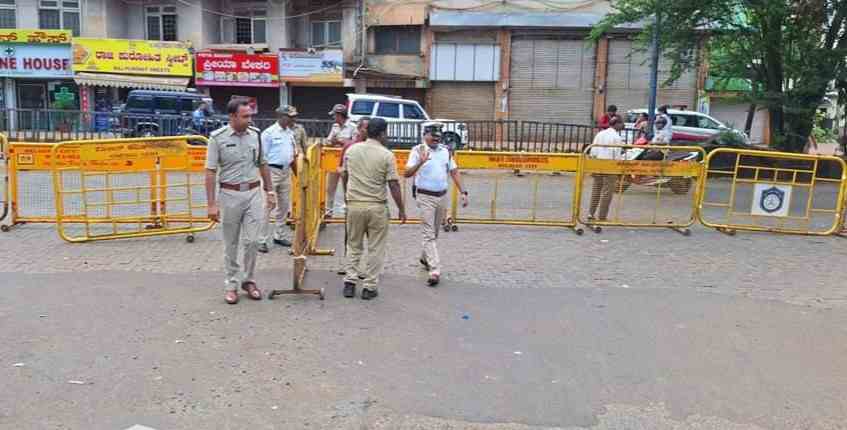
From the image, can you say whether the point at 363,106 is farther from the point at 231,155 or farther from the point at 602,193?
the point at 231,155

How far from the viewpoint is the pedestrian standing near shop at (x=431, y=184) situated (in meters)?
7.14

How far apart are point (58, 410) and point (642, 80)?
3057cm

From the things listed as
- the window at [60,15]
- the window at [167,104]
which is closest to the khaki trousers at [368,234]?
the window at [167,104]

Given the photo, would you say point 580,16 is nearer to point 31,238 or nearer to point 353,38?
point 353,38

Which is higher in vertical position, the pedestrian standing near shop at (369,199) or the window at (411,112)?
the window at (411,112)

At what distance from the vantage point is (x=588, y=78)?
31.5 metres

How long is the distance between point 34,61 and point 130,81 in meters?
4.37

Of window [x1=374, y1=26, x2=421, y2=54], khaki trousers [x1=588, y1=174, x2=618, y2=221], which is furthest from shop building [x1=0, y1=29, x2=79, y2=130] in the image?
khaki trousers [x1=588, y1=174, x2=618, y2=221]

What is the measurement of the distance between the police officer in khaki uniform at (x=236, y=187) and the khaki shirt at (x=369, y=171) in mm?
825

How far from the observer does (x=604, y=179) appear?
10.5 meters

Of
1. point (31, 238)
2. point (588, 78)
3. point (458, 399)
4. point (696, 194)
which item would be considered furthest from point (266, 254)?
point (588, 78)

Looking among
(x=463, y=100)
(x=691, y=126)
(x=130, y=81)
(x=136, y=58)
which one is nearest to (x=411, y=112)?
(x=691, y=126)

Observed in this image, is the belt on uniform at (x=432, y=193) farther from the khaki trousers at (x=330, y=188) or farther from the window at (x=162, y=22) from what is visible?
the window at (x=162, y=22)

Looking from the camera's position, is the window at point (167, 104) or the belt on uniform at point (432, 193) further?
the window at point (167, 104)
